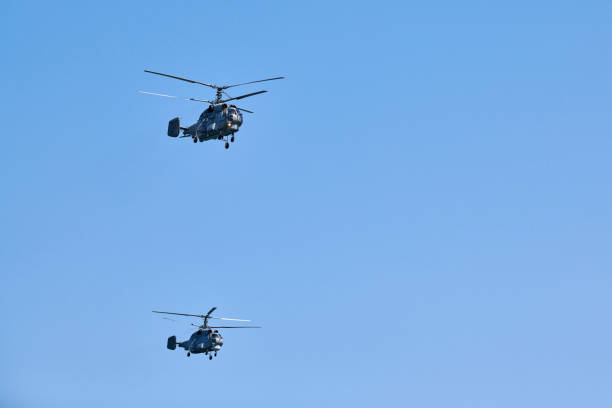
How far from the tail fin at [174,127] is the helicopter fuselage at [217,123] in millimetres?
6058

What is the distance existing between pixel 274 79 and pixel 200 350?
60.3 m

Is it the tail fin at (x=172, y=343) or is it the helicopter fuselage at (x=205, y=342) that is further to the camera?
the tail fin at (x=172, y=343)

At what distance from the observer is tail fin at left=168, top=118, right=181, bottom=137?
14700 centimetres

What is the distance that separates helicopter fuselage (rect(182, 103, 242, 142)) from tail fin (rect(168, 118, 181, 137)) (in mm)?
6058

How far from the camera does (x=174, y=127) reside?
14750cm

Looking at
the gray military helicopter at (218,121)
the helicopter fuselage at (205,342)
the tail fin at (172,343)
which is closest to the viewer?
the gray military helicopter at (218,121)

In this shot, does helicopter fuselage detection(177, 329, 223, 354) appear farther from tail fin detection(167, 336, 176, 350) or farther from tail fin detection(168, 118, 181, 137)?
tail fin detection(168, 118, 181, 137)

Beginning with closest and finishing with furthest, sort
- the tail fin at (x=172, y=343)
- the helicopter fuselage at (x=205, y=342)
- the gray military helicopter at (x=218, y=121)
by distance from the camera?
the gray military helicopter at (x=218, y=121) < the helicopter fuselage at (x=205, y=342) < the tail fin at (x=172, y=343)

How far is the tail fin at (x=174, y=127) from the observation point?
14700 cm

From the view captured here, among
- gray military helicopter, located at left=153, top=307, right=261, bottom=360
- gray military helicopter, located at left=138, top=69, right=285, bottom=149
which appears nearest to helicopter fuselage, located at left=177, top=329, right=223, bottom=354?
gray military helicopter, located at left=153, top=307, right=261, bottom=360

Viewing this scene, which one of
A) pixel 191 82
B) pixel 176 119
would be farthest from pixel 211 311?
pixel 191 82

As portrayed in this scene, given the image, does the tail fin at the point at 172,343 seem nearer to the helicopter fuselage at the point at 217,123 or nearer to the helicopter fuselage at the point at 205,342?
the helicopter fuselage at the point at 205,342

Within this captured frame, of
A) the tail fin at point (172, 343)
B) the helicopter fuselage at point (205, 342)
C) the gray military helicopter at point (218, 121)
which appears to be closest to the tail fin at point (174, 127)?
the gray military helicopter at point (218, 121)

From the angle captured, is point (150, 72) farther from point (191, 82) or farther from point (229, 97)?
point (229, 97)
